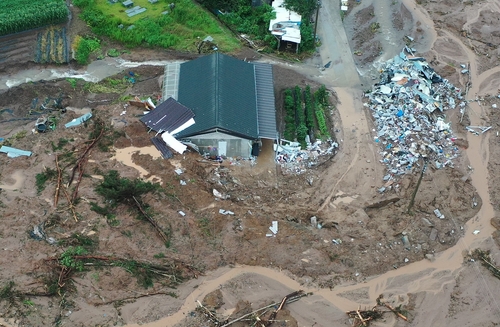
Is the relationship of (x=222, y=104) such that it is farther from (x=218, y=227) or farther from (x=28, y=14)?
(x=28, y=14)

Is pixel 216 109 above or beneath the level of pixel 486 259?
above

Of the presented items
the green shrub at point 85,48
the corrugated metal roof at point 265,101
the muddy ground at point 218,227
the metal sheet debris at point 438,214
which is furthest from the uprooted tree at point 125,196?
the metal sheet debris at point 438,214

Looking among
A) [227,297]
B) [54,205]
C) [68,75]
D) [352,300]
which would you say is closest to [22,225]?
[54,205]

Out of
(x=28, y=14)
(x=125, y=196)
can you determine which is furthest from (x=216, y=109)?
(x=28, y=14)

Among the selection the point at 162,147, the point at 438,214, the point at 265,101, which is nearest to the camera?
the point at 438,214

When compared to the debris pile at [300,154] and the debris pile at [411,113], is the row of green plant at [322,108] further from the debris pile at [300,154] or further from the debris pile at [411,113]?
the debris pile at [411,113]

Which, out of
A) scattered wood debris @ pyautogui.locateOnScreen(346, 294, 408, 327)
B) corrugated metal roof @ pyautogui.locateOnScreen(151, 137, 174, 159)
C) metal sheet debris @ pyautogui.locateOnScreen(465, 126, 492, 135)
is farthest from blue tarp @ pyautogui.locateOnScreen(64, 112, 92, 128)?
metal sheet debris @ pyautogui.locateOnScreen(465, 126, 492, 135)
